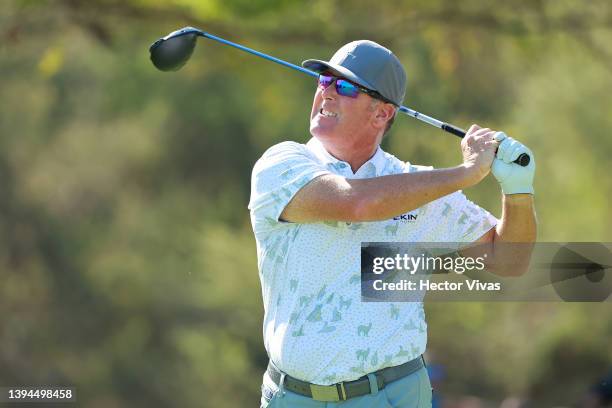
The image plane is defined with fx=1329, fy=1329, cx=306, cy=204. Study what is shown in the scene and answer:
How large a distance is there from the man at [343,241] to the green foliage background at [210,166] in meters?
6.56

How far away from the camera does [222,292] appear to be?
659 inches

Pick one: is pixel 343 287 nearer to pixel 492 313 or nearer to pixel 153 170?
pixel 492 313

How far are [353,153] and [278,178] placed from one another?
1.10 feet

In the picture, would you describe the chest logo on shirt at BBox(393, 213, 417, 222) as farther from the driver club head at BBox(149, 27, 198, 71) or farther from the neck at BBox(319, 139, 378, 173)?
the driver club head at BBox(149, 27, 198, 71)

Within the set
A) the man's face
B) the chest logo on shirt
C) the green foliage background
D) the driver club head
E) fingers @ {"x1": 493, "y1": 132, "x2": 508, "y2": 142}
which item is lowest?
the green foliage background

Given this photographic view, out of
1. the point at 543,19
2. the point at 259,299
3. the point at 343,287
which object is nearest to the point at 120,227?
the point at 259,299

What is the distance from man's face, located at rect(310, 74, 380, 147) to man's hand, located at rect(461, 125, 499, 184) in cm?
35

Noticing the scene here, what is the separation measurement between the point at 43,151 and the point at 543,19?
9.99 m

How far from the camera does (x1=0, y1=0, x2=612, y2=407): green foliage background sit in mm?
11953

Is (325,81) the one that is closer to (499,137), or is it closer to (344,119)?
(344,119)

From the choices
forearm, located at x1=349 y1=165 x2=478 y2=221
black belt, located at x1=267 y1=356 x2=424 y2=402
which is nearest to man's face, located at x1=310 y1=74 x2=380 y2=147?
forearm, located at x1=349 y1=165 x2=478 y2=221

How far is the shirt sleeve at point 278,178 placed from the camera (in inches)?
165

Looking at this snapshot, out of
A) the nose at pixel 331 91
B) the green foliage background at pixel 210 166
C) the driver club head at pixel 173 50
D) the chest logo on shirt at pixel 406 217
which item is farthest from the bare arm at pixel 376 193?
the green foliage background at pixel 210 166

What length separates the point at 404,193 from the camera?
161 inches
